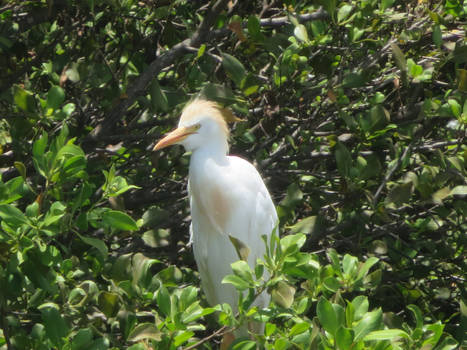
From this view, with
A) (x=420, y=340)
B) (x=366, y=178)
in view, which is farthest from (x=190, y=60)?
(x=420, y=340)

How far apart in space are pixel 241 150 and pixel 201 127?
555 millimetres

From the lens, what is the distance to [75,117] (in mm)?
2844

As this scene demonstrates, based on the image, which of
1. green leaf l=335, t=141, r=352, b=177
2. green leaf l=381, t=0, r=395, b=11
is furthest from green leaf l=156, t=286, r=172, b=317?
green leaf l=381, t=0, r=395, b=11

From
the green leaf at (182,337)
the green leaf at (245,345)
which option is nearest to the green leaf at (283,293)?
the green leaf at (245,345)

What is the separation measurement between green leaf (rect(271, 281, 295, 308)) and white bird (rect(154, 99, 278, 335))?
3.18 feet

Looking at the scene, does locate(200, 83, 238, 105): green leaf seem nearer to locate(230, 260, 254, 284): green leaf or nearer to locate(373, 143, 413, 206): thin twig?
Result: locate(373, 143, 413, 206): thin twig

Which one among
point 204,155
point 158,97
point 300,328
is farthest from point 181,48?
point 300,328

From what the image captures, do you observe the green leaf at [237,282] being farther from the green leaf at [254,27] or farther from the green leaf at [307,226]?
the green leaf at [254,27]

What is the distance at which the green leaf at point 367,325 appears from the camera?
1655 mm

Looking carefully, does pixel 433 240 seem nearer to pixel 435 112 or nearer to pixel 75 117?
pixel 435 112

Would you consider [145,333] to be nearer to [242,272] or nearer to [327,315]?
[242,272]

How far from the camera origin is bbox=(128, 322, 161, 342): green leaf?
1.75m

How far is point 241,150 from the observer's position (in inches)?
126

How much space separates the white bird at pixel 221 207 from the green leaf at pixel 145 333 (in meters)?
0.98
